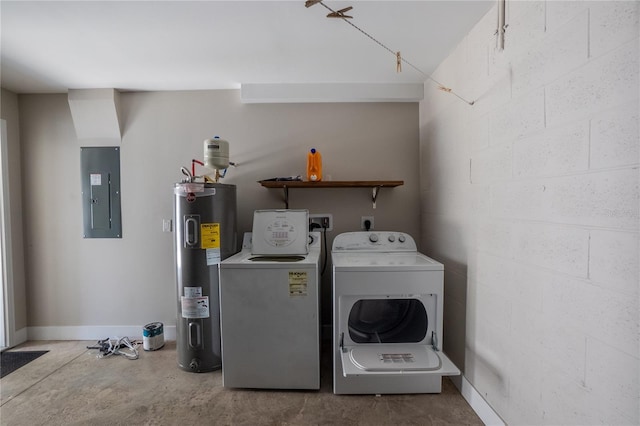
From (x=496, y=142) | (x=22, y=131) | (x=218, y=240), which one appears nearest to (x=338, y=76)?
(x=496, y=142)

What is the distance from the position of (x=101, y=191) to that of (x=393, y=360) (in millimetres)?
2811

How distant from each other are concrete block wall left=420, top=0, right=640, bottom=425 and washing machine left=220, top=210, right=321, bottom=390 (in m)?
0.99

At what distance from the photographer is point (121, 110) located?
2502 millimetres

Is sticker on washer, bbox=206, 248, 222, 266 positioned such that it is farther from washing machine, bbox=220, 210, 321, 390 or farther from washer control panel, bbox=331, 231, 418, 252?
washer control panel, bbox=331, 231, 418, 252

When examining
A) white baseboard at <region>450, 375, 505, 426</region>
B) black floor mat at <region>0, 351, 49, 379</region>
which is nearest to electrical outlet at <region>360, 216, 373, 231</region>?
white baseboard at <region>450, 375, 505, 426</region>

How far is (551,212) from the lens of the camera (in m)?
1.11

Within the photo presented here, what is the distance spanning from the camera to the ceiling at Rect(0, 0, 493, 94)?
146cm

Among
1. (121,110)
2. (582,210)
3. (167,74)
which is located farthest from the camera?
(121,110)

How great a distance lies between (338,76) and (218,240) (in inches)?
63.7

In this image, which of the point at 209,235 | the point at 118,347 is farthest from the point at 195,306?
the point at 118,347

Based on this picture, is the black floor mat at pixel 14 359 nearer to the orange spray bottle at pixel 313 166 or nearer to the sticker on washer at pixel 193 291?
the sticker on washer at pixel 193 291

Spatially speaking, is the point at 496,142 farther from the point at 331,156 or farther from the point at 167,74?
the point at 167,74

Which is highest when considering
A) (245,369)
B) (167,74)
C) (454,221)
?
(167,74)

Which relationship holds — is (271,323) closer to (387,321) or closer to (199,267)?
(199,267)
